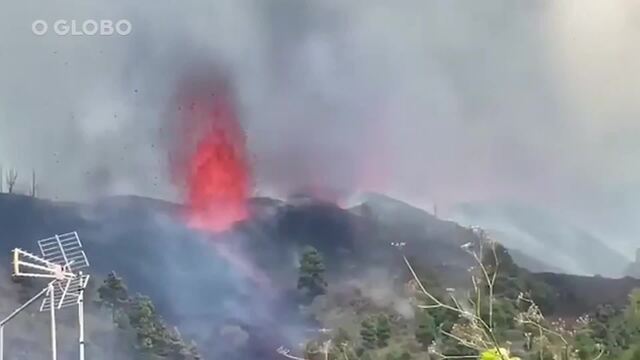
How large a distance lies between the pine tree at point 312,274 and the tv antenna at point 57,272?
1077mm

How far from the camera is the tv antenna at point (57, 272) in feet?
16.2

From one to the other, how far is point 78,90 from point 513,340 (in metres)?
2.48

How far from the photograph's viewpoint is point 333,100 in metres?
5.09

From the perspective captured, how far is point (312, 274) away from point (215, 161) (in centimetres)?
76

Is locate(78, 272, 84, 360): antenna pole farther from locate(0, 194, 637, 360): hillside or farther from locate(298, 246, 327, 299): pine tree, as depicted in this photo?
locate(298, 246, 327, 299): pine tree

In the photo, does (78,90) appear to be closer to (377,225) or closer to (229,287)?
(229,287)

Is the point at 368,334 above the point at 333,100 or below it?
below

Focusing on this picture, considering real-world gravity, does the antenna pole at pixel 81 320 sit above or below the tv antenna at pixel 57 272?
below

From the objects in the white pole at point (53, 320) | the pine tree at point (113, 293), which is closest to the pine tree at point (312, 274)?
the pine tree at point (113, 293)

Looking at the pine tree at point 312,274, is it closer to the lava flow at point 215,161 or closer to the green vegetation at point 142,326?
the lava flow at point 215,161

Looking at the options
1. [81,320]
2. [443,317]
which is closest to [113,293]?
[81,320]

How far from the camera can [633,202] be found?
16.9 ft

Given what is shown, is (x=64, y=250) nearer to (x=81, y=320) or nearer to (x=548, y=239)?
(x=81, y=320)

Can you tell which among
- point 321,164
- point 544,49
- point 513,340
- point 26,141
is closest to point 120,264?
point 26,141
